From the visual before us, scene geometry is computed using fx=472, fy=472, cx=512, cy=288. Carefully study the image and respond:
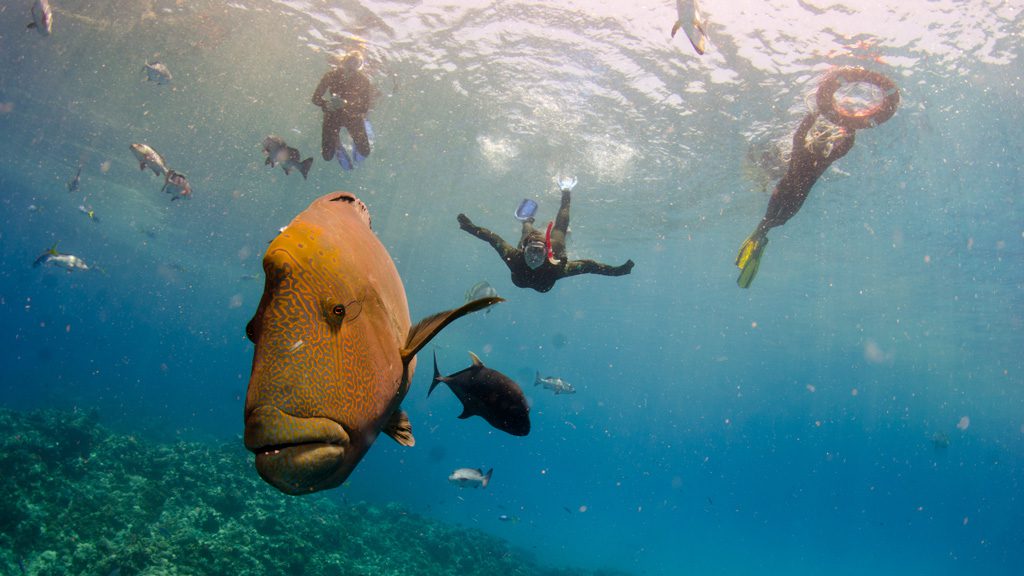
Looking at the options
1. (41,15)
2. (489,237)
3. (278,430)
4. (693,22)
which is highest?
(41,15)

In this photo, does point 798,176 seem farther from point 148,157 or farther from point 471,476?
point 148,157

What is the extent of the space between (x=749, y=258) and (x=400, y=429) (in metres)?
10.1

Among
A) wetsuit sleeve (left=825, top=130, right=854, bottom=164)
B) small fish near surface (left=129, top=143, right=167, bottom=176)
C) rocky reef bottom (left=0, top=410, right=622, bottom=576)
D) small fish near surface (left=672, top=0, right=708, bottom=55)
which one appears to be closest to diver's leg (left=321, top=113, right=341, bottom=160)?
small fish near surface (left=129, top=143, right=167, bottom=176)

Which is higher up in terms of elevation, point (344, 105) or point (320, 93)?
point (320, 93)

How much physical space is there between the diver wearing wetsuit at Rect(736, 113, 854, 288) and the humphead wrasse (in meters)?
9.80

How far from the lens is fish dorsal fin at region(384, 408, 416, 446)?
1.84 meters

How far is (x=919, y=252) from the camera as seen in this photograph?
83.9ft

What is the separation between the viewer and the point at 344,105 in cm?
962

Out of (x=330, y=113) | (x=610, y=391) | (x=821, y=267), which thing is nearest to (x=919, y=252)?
(x=821, y=267)

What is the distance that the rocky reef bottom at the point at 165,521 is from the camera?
912cm

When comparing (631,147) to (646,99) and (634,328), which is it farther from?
(634,328)

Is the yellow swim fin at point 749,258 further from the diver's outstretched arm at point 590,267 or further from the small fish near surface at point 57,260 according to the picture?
the small fish near surface at point 57,260

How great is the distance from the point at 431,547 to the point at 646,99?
1779cm

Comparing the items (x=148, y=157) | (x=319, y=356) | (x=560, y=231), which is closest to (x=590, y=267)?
(x=560, y=231)
